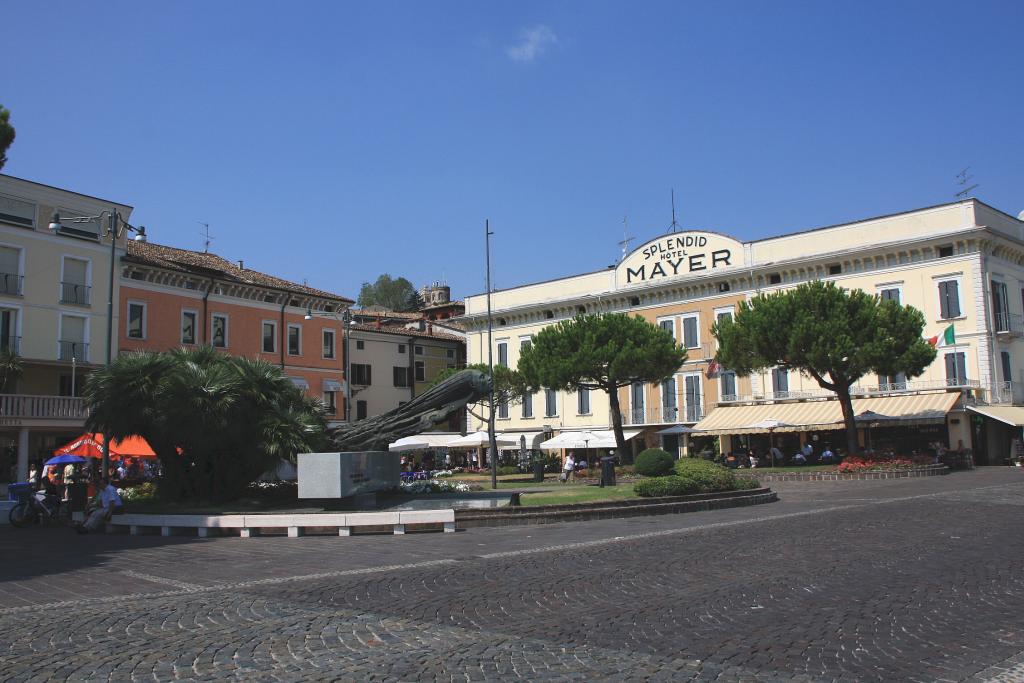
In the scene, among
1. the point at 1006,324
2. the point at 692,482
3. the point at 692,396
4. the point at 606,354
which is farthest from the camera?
the point at 692,396

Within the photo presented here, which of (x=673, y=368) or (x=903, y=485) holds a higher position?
(x=673, y=368)

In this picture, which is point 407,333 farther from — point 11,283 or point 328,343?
point 11,283

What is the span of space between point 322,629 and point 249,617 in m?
1.07

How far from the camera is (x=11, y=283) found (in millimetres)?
38375

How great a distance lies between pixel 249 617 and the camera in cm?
853

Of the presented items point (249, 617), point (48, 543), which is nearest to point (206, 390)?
point (48, 543)

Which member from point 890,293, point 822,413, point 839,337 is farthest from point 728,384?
point 839,337

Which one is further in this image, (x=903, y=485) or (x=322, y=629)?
(x=903, y=485)

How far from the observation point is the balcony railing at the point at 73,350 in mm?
39500

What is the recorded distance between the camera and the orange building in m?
43.8

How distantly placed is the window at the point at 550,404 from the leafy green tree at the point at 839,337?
21181mm

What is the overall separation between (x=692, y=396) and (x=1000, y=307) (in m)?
17.3

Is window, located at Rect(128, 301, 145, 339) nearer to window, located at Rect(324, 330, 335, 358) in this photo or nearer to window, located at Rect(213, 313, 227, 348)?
window, located at Rect(213, 313, 227, 348)

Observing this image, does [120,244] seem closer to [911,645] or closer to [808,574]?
[808,574]
